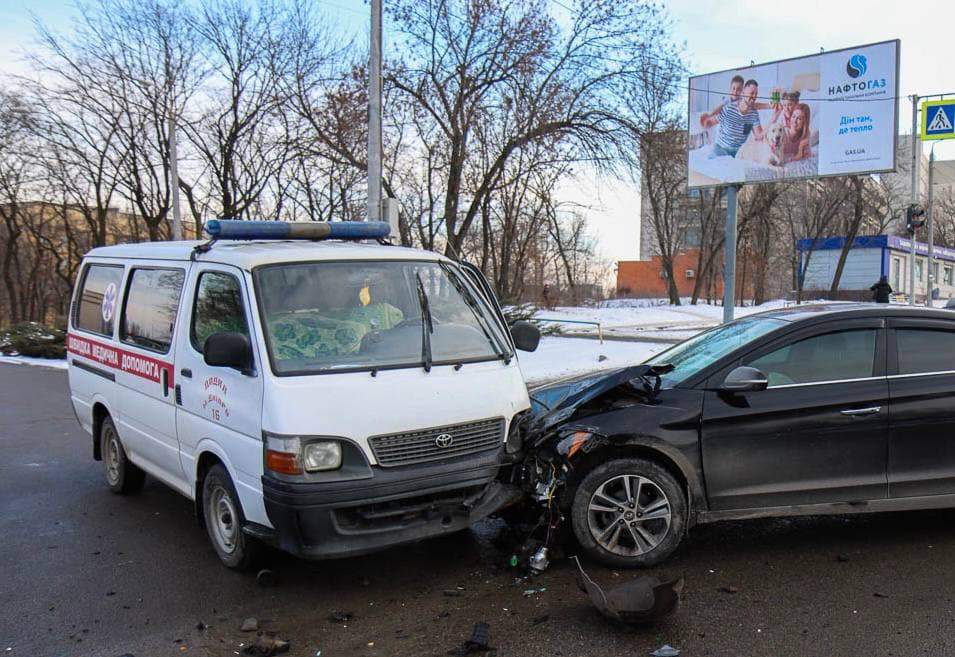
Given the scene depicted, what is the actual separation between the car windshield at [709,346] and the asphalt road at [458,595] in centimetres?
114

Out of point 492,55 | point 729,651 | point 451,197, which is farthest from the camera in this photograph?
point 451,197

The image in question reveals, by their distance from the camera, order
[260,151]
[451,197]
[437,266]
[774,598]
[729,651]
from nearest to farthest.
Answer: [729,651], [774,598], [437,266], [451,197], [260,151]

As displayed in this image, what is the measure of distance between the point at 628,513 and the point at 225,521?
2469 millimetres

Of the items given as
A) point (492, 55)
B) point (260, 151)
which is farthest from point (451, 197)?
point (260, 151)

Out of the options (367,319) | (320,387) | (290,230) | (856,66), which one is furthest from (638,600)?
(856,66)

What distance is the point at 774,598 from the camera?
13.3ft

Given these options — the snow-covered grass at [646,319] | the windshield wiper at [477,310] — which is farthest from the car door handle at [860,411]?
the snow-covered grass at [646,319]

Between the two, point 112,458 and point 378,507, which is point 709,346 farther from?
point 112,458

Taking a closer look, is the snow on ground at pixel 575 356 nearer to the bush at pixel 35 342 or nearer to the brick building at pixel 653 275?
the bush at pixel 35 342

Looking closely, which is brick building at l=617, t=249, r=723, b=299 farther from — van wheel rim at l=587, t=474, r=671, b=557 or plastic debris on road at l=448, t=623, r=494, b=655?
plastic debris on road at l=448, t=623, r=494, b=655

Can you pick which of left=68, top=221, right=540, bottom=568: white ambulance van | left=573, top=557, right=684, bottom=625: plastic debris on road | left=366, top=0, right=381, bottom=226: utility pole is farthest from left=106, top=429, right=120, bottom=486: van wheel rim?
left=366, top=0, right=381, bottom=226: utility pole

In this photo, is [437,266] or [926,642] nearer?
[926,642]

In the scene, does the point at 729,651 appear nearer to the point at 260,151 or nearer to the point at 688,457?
the point at 688,457

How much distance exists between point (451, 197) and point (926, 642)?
1944 centimetres
